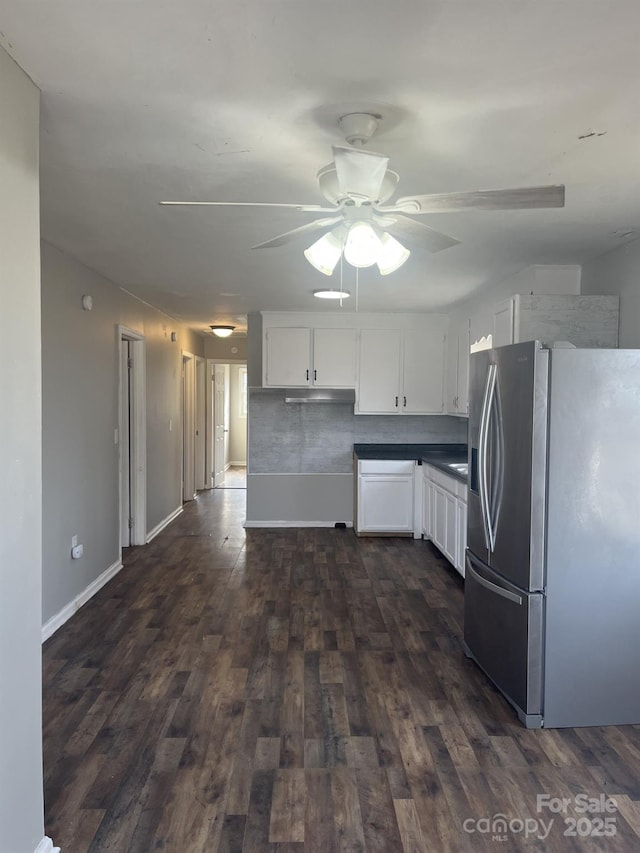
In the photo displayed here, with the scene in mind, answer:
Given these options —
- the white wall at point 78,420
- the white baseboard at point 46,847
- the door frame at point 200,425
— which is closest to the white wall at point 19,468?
the white baseboard at point 46,847

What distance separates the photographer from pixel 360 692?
2805 mm

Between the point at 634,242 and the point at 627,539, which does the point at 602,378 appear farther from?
the point at 634,242

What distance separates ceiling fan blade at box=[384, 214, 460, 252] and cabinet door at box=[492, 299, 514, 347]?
5.46 ft

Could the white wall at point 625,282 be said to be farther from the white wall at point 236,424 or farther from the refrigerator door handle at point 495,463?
the white wall at point 236,424

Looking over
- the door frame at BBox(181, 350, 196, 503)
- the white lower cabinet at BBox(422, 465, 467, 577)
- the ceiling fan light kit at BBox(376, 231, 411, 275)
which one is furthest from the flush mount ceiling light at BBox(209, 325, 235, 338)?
the ceiling fan light kit at BBox(376, 231, 411, 275)

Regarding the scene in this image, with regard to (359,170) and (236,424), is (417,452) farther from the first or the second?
(236,424)

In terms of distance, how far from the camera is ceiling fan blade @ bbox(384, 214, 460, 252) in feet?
6.44

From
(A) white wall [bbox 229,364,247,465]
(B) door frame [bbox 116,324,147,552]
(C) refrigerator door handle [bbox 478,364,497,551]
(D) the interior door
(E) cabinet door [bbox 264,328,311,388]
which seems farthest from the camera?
(A) white wall [bbox 229,364,247,465]

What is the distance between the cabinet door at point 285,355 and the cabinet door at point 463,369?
1587 mm

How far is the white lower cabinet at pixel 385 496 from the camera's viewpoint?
5750mm

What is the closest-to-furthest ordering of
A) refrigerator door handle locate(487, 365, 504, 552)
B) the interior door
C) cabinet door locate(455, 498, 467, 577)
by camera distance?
refrigerator door handle locate(487, 365, 504, 552) < cabinet door locate(455, 498, 467, 577) < the interior door

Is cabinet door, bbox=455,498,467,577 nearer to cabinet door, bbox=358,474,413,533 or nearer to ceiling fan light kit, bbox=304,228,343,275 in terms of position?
cabinet door, bbox=358,474,413,533

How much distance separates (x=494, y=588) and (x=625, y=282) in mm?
1955

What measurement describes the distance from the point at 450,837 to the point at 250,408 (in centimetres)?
477
